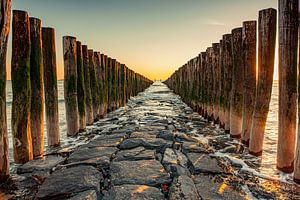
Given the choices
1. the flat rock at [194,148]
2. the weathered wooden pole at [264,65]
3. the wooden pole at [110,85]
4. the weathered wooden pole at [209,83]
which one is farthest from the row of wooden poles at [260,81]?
the wooden pole at [110,85]

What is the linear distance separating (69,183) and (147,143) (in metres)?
1.74

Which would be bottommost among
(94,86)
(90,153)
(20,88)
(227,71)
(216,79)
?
(90,153)

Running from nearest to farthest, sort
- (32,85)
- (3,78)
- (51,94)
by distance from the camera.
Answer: (3,78) → (32,85) → (51,94)

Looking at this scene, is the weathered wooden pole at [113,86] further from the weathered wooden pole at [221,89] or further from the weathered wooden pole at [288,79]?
the weathered wooden pole at [288,79]

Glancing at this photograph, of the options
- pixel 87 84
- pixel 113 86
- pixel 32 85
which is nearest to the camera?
pixel 32 85

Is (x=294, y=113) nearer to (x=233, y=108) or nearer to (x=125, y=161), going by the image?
(x=233, y=108)

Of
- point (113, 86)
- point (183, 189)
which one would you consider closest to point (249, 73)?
point (183, 189)

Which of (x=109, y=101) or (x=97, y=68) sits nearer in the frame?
(x=97, y=68)

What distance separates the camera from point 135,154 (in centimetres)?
346

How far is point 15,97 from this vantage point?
3324 mm

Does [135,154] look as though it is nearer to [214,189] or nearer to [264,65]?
[214,189]

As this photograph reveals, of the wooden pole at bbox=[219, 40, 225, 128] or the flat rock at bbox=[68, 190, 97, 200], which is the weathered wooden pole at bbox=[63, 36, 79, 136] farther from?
the wooden pole at bbox=[219, 40, 225, 128]

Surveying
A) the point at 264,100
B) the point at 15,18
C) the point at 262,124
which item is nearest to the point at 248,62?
the point at 264,100

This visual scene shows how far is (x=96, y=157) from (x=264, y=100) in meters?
2.73
